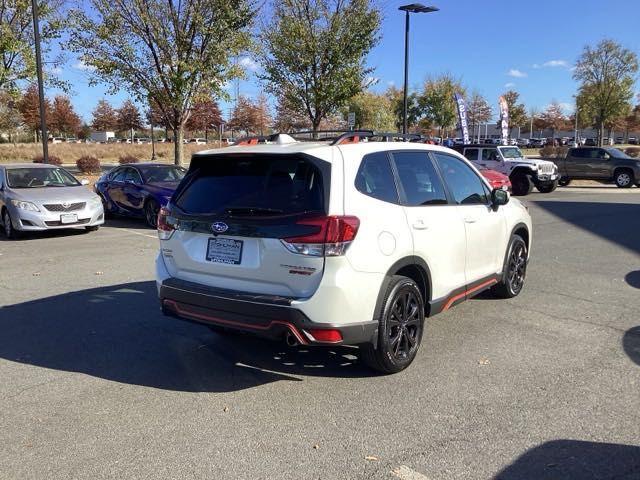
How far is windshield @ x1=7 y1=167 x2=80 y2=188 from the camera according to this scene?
11844mm

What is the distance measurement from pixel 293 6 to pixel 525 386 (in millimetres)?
19246

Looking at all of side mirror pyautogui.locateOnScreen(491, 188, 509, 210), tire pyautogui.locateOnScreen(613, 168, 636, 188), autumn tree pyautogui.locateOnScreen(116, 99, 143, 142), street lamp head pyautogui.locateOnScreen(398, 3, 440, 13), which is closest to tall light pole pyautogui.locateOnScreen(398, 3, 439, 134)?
street lamp head pyautogui.locateOnScreen(398, 3, 440, 13)

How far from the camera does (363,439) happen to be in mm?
3422

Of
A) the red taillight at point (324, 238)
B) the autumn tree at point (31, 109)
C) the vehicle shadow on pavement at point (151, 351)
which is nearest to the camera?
the red taillight at point (324, 238)

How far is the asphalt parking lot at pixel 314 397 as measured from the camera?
10.4 ft

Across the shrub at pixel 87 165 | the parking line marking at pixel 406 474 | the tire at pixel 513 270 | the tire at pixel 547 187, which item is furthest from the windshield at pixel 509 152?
the parking line marking at pixel 406 474

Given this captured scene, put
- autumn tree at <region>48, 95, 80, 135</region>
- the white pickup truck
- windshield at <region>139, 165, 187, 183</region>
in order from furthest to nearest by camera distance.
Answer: autumn tree at <region>48, 95, 80, 135</region>
the white pickup truck
windshield at <region>139, 165, 187, 183</region>

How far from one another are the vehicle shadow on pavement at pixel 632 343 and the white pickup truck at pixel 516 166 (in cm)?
1665

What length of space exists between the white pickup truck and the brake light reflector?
60.3 feet

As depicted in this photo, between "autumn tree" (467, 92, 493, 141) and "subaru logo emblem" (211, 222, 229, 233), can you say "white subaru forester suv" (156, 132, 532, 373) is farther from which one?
"autumn tree" (467, 92, 493, 141)

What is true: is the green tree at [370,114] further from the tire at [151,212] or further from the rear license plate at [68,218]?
the rear license plate at [68,218]

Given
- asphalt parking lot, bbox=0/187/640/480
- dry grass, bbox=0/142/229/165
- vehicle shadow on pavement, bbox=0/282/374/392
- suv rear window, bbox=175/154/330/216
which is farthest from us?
dry grass, bbox=0/142/229/165

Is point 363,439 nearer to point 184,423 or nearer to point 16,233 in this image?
point 184,423

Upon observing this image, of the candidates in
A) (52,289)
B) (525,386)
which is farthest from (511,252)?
(52,289)
